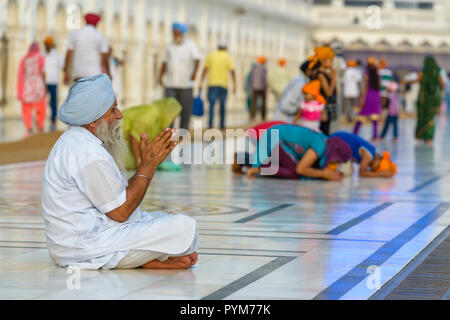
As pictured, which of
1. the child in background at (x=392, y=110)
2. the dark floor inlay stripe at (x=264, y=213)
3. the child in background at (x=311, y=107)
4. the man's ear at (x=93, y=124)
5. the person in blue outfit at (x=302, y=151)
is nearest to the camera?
the man's ear at (x=93, y=124)

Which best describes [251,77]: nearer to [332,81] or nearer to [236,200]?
[332,81]

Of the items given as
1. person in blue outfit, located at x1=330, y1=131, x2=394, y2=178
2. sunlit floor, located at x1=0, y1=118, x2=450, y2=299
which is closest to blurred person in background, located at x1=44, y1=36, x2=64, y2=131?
sunlit floor, located at x1=0, y1=118, x2=450, y2=299

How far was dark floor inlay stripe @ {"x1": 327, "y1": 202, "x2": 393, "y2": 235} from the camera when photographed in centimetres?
809

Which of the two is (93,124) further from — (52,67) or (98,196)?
(52,67)

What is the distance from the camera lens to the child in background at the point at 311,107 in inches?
538

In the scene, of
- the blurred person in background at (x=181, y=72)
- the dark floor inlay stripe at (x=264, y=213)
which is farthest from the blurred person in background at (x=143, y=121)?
the blurred person in background at (x=181, y=72)

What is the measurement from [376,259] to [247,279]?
99 centimetres

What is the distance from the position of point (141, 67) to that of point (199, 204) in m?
27.8

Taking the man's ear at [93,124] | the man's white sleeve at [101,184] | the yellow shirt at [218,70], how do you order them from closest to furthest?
the man's white sleeve at [101,184] → the man's ear at [93,124] → the yellow shirt at [218,70]

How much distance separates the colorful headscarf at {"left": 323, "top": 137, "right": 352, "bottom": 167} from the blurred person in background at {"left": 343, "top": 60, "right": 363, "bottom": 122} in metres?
17.8

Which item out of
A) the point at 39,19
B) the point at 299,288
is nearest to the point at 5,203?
the point at 299,288

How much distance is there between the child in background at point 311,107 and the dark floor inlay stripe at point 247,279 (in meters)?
6.98

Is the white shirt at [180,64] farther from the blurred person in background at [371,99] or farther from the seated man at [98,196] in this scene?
the seated man at [98,196]

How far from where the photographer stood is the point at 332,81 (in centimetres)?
1405
